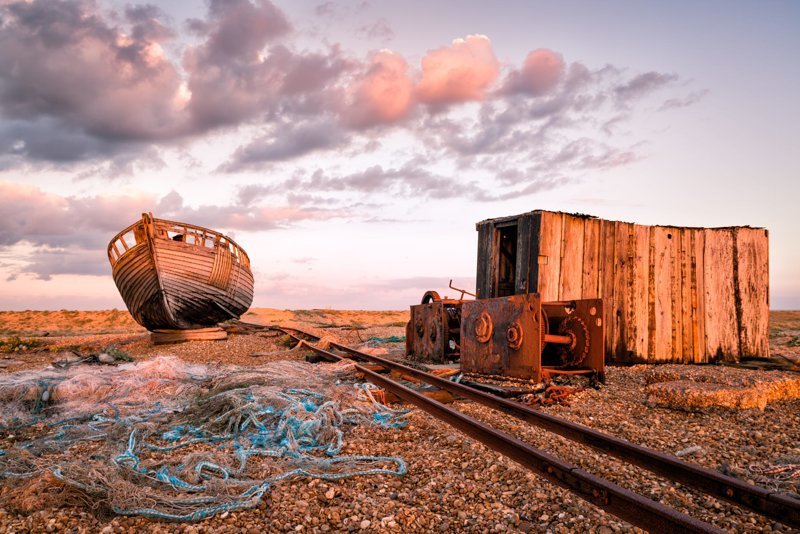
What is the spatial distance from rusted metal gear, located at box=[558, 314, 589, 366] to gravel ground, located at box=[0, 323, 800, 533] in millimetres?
1742

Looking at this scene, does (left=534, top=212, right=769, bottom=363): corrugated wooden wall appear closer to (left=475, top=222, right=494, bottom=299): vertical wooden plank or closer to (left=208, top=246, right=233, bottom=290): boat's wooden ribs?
(left=475, top=222, right=494, bottom=299): vertical wooden plank

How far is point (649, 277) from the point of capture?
10680mm

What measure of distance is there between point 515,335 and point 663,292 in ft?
18.5

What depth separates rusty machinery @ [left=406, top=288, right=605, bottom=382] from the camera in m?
6.64

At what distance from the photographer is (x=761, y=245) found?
11539 millimetres

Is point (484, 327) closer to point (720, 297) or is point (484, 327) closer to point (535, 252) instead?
point (535, 252)

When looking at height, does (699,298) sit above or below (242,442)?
above

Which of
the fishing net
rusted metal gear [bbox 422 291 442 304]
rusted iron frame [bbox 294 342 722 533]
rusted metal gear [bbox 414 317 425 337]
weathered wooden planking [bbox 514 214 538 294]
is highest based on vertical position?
weathered wooden planking [bbox 514 214 538 294]

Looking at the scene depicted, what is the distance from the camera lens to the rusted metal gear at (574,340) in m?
7.33

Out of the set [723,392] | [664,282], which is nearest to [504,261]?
[664,282]

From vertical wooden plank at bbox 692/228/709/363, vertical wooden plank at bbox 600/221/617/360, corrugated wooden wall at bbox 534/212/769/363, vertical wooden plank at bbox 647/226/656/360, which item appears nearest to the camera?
corrugated wooden wall at bbox 534/212/769/363

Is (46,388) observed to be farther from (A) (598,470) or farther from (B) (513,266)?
(B) (513,266)

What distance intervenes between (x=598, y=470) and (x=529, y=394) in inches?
89.0

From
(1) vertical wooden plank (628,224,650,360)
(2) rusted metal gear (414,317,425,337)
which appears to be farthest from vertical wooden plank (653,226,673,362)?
(2) rusted metal gear (414,317,425,337)
